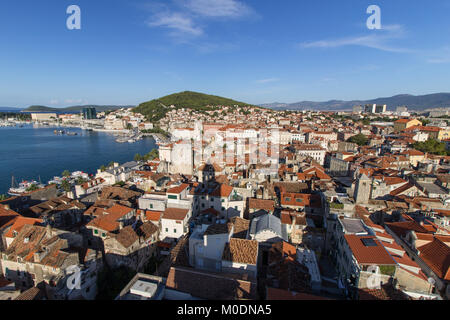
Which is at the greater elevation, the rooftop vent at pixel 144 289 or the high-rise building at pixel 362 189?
the high-rise building at pixel 362 189

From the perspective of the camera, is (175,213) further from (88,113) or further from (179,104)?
(88,113)

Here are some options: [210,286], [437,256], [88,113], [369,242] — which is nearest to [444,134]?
[437,256]

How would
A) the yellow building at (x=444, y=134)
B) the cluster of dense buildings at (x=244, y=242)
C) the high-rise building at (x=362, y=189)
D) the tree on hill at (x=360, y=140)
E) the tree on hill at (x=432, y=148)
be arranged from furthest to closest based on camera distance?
the tree on hill at (x=360, y=140) → the yellow building at (x=444, y=134) → the tree on hill at (x=432, y=148) → the high-rise building at (x=362, y=189) → the cluster of dense buildings at (x=244, y=242)

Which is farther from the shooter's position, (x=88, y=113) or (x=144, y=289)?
(x=88, y=113)

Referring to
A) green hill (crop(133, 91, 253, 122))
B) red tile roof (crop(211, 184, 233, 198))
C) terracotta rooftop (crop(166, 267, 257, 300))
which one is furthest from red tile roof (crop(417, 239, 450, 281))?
green hill (crop(133, 91, 253, 122))

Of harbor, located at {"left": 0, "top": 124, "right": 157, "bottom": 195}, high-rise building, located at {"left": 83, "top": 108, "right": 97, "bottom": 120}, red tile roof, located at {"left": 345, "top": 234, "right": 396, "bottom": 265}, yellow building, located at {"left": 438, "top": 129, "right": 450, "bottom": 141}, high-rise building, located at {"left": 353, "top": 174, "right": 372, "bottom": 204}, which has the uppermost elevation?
high-rise building, located at {"left": 83, "top": 108, "right": 97, "bottom": 120}

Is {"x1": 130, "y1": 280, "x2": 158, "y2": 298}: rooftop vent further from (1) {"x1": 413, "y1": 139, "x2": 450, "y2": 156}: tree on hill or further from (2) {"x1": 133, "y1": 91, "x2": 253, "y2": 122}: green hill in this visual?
(2) {"x1": 133, "y1": 91, "x2": 253, "y2": 122}: green hill

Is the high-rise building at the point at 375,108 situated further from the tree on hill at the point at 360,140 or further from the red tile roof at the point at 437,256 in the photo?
Answer: the red tile roof at the point at 437,256

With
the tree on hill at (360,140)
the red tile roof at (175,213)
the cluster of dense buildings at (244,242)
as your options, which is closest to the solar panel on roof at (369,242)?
the cluster of dense buildings at (244,242)
